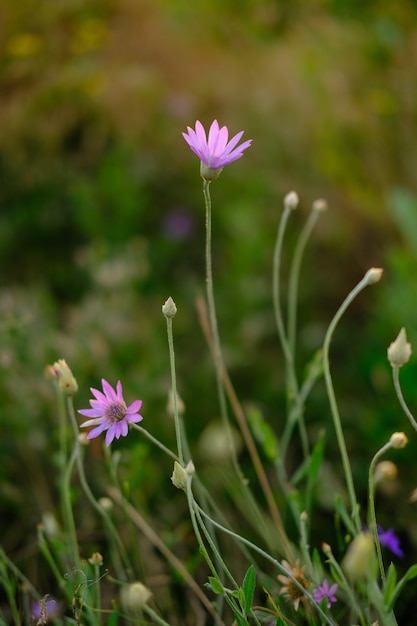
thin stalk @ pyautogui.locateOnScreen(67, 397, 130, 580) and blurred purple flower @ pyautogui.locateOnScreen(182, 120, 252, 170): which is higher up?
blurred purple flower @ pyautogui.locateOnScreen(182, 120, 252, 170)

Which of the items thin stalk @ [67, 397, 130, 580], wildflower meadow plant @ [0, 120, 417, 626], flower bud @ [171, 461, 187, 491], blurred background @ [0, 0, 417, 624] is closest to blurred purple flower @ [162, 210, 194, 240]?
blurred background @ [0, 0, 417, 624]

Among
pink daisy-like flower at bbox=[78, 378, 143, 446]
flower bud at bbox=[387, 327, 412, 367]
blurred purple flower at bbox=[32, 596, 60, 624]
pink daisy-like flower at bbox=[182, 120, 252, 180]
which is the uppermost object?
pink daisy-like flower at bbox=[182, 120, 252, 180]

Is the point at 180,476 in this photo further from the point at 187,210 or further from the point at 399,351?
the point at 187,210

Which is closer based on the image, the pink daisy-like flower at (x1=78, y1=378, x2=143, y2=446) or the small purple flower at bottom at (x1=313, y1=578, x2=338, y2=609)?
the pink daisy-like flower at (x1=78, y1=378, x2=143, y2=446)

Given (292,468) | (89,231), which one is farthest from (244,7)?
(292,468)

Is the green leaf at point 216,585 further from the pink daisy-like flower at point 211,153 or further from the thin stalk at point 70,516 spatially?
the pink daisy-like flower at point 211,153

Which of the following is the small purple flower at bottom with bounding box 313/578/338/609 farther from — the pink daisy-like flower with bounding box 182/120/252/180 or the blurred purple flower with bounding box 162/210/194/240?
the blurred purple flower with bounding box 162/210/194/240
